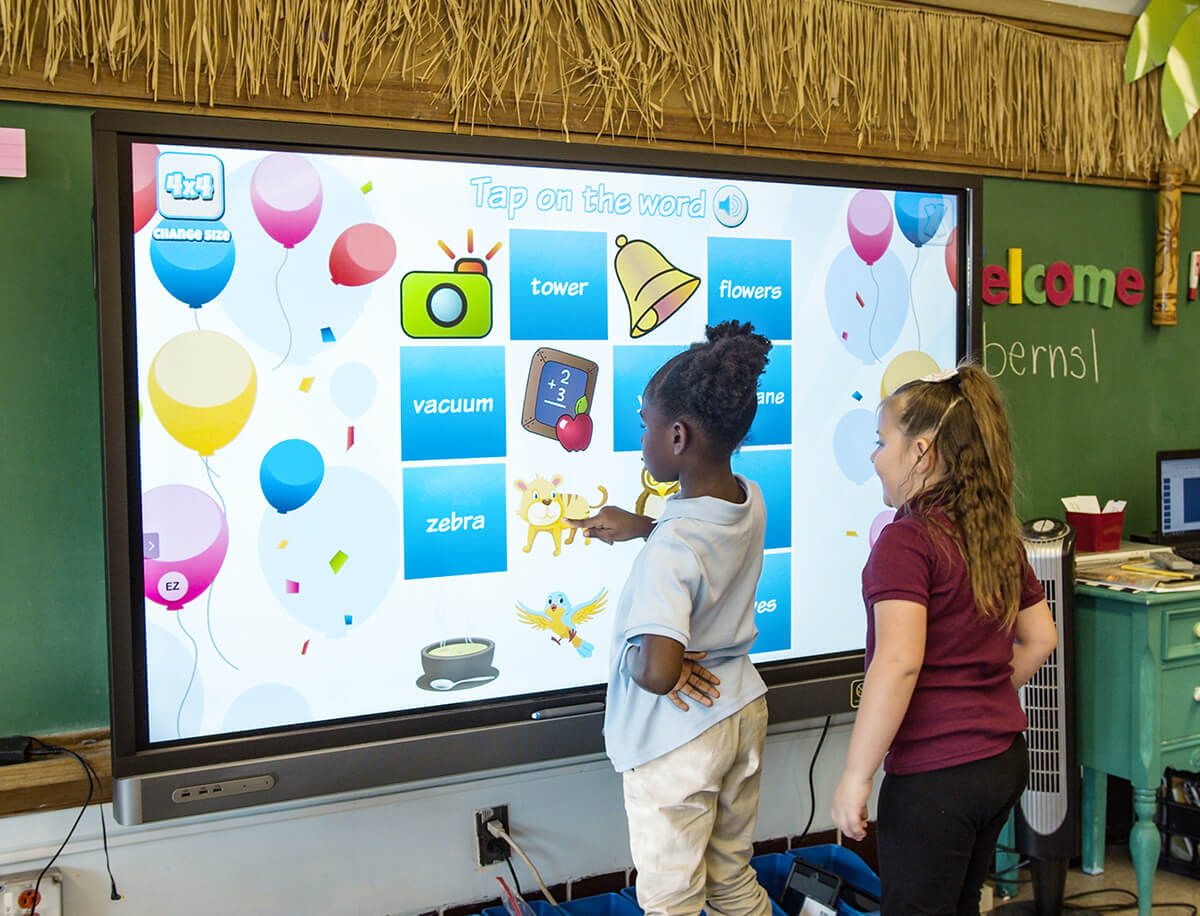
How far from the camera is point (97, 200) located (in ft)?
5.11

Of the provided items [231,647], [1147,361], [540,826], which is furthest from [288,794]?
[1147,361]

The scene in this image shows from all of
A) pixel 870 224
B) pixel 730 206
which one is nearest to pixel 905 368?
pixel 870 224

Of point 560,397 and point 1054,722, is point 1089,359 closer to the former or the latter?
point 1054,722

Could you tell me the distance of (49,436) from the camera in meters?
1.80

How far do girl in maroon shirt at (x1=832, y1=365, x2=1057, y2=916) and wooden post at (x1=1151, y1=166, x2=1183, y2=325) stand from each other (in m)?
1.65

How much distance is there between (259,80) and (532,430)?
0.86m

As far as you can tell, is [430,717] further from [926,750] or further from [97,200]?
[97,200]

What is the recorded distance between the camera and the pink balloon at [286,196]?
1673 millimetres

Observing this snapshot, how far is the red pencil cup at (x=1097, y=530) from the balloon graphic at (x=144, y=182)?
92.7 inches

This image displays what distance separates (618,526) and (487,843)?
80 centimetres

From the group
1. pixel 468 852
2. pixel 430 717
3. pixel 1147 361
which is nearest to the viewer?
pixel 430 717

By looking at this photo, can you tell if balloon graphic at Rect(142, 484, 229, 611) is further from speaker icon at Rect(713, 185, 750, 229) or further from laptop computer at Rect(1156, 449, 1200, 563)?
laptop computer at Rect(1156, 449, 1200, 563)

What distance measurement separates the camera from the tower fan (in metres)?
2.24

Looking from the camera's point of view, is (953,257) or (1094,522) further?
(1094,522)
